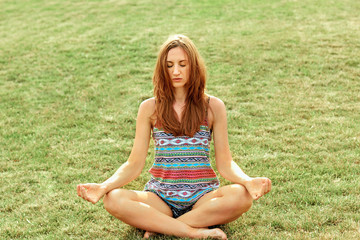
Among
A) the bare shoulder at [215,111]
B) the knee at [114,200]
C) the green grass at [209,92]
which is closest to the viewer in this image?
the knee at [114,200]

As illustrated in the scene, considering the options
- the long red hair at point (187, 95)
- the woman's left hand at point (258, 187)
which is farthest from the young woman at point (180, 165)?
the woman's left hand at point (258, 187)

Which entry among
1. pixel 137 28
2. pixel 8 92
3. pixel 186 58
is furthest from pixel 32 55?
pixel 186 58

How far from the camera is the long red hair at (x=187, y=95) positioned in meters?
3.67

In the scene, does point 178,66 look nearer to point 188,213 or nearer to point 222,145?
point 222,145

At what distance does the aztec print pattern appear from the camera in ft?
12.2

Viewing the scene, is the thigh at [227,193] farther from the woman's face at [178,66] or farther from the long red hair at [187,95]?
the woman's face at [178,66]

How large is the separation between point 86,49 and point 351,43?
564 centimetres

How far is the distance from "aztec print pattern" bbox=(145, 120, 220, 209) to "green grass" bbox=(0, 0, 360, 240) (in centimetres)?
37

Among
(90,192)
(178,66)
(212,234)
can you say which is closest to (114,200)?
(90,192)

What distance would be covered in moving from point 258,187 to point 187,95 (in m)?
1.02

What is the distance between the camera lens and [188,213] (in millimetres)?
3637

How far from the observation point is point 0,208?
14.4ft

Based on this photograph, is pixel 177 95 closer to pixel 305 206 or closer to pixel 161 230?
pixel 161 230

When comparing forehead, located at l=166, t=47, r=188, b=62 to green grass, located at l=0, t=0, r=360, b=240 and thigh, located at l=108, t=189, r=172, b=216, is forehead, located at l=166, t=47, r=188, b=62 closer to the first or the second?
A: thigh, located at l=108, t=189, r=172, b=216
